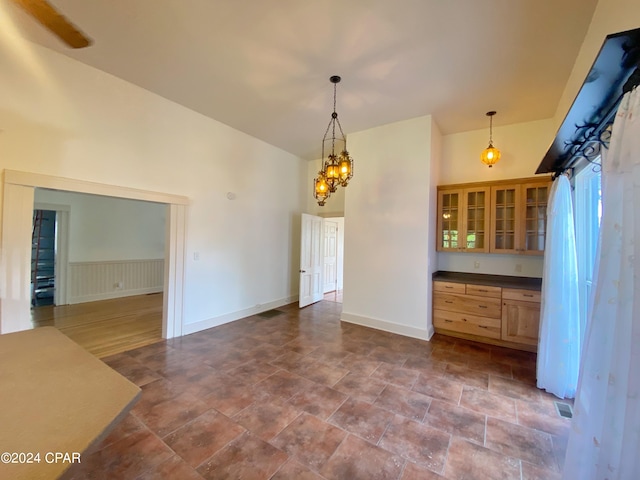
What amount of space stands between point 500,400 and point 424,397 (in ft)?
2.33

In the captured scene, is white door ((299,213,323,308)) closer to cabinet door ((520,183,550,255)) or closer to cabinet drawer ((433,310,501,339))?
cabinet drawer ((433,310,501,339))

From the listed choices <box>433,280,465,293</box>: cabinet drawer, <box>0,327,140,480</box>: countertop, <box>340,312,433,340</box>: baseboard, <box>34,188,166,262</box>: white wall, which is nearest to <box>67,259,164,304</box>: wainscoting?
<box>34,188,166,262</box>: white wall

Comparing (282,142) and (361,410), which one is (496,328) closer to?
(361,410)

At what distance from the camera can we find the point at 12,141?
2.56 metres

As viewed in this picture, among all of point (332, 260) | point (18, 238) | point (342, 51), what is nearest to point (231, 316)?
point (18, 238)

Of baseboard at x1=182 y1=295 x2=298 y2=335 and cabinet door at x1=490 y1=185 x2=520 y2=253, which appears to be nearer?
cabinet door at x1=490 y1=185 x2=520 y2=253

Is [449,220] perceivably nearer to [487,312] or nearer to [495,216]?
[495,216]

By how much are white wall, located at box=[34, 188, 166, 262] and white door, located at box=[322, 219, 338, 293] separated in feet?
14.4

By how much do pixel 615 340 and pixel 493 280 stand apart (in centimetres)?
310

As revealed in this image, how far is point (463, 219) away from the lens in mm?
4164

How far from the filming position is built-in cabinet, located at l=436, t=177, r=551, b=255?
3.71m

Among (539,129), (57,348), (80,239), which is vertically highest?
(539,129)

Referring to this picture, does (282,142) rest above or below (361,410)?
above

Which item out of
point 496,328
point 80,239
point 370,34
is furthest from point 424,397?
point 80,239
